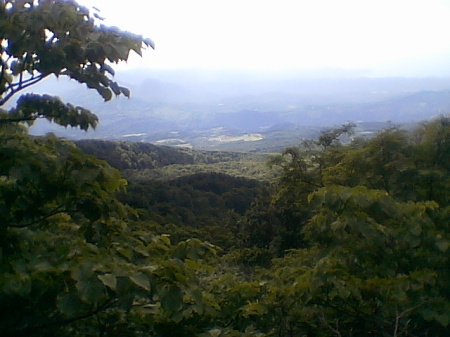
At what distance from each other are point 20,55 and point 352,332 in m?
2.68

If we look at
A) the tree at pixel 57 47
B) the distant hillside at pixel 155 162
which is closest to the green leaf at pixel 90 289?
the tree at pixel 57 47

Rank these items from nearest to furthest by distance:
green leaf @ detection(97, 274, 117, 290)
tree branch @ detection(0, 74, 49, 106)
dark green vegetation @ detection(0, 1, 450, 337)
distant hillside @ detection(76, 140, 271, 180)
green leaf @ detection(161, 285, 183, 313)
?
green leaf @ detection(97, 274, 117, 290) → green leaf @ detection(161, 285, 183, 313) → dark green vegetation @ detection(0, 1, 450, 337) → tree branch @ detection(0, 74, 49, 106) → distant hillside @ detection(76, 140, 271, 180)

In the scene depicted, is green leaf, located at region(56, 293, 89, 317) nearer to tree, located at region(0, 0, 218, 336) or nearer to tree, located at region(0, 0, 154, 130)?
tree, located at region(0, 0, 218, 336)

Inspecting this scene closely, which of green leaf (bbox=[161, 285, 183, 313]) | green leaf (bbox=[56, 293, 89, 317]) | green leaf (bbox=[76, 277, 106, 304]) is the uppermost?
green leaf (bbox=[76, 277, 106, 304])

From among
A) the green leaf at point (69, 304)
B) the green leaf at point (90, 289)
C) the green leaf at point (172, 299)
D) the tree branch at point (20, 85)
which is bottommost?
the green leaf at point (172, 299)

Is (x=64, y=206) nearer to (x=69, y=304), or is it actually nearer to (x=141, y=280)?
(x=69, y=304)

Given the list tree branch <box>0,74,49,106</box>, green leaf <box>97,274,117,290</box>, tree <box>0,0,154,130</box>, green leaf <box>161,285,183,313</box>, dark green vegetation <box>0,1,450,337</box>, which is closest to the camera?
green leaf <box>97,274,117,290</box>

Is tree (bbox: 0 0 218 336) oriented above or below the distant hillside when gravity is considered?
above

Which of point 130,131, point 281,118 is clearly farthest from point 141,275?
point 281,118

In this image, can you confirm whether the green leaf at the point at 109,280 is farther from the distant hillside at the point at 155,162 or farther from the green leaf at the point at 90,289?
the distant hillside at the point at 155,162

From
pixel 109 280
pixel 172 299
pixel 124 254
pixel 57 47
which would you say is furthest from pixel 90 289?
pixel 57 47

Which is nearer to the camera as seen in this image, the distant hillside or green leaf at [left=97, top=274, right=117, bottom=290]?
green leaf at [left=97, top=274, right=117, bottom=290]

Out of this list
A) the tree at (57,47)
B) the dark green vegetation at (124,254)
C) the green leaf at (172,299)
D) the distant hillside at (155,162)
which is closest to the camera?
the green leaf at (172,299)

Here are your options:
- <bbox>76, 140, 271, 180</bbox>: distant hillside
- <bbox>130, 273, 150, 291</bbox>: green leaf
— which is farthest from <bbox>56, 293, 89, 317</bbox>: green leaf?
<bbox>76, 140, 271, 180</bbox>: distant hillside
